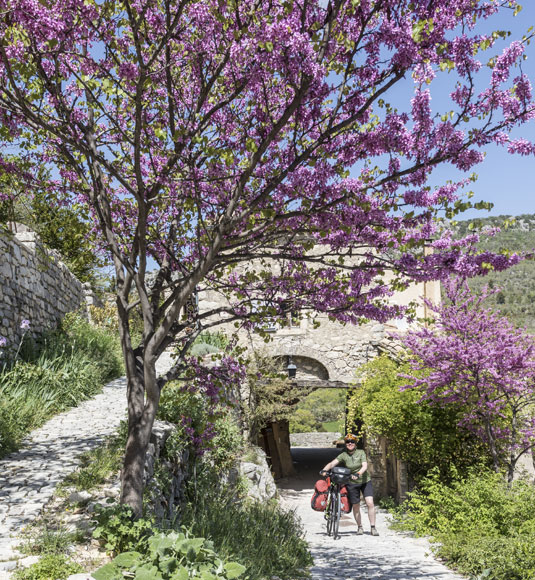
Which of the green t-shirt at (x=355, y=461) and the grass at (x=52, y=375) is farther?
the green t-shirt at (x=355, y=461)

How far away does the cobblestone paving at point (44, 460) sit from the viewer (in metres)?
4.63

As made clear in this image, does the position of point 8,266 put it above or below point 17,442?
above

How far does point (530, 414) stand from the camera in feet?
34.3

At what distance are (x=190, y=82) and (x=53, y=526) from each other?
426 centimetres

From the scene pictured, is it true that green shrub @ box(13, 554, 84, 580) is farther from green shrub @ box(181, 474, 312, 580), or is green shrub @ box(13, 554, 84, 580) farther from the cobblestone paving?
green shrub @ box(181, 474, 312, 580)

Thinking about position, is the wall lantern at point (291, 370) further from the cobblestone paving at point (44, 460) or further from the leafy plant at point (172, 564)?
the leafy plant at point (172, 564)

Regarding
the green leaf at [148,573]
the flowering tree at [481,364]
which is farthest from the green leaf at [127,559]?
the flowering tree at [481,364]

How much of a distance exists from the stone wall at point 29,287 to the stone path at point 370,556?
5.44 meters

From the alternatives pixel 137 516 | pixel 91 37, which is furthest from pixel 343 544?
pixel 91 37

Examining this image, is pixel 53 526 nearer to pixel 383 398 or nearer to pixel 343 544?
pixel 343 544

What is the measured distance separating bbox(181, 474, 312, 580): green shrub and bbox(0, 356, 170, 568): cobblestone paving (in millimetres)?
1375

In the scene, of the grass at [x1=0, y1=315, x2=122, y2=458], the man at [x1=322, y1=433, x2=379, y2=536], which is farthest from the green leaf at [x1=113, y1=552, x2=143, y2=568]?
the man at [x1=322, y1=433, x2=379, y2=536]

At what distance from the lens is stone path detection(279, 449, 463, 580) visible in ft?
20.9

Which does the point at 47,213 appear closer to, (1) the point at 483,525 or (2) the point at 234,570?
(2) the point at 234,570
